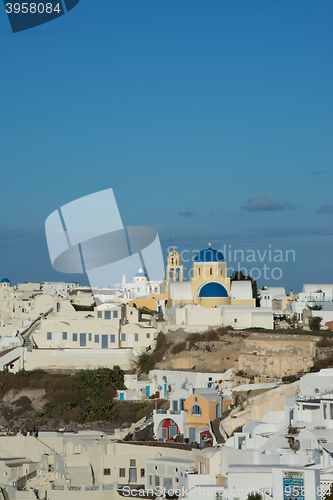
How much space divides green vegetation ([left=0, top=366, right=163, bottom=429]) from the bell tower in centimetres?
1041

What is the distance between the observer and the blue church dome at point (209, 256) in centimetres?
3341

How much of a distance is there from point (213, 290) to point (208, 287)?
1.08ft

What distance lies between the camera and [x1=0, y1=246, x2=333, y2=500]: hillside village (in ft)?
59.3

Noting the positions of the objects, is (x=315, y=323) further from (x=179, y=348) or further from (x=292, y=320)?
(x=179, y=348)

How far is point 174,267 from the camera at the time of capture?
38.6 m

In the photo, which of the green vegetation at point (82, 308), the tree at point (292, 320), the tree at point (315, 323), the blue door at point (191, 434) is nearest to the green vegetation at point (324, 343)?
the tree at point (315, 323)

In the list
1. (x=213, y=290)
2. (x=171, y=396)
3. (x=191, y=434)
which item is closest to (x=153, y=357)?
(x=171, y=396)

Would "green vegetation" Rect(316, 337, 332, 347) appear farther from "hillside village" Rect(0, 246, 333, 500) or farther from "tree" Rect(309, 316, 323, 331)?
"tree" Rect(309, 316, 323, 331)

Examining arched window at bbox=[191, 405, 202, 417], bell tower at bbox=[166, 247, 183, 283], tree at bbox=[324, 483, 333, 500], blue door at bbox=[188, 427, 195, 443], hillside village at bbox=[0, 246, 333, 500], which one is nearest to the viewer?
tree at bbox=[324, 483, 333, 500]

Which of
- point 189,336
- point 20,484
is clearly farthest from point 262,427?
point 189,336

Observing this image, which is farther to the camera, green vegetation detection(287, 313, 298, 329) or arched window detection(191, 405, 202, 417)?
green vegetation detection(287, 313, 298, 329)

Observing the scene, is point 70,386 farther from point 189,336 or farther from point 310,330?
point 310,330

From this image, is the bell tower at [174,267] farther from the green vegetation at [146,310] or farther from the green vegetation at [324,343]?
the green vegetation at [324,343]

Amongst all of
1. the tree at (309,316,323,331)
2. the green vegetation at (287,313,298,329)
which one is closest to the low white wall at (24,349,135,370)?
the green vegetation at (287,313,298,329)
